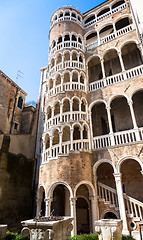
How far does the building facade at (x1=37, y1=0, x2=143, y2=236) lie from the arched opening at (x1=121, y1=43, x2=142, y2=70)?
9 cm

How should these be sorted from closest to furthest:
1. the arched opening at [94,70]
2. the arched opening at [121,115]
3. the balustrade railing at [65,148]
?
1. the balustrade railing at [65,148]
2. the arched opening at [121,115]
3. the arched opening at [94,70]

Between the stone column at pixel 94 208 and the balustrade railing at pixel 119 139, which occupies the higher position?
the balustrade railing at pixel 119 139

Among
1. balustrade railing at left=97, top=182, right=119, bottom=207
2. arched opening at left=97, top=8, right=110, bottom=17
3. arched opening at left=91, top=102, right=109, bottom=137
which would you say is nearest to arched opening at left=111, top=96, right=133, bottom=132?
arched opening at left=91, top=102, right=109, bottom=137

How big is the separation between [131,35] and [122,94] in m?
6.08

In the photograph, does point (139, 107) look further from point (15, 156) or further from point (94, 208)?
point (15, 156)

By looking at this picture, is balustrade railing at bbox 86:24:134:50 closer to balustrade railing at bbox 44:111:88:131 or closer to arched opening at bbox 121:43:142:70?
arched opening at bbox 121:43:142:70

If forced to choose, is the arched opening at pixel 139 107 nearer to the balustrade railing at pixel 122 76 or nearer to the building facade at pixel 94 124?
the building facade at pixel 94 124

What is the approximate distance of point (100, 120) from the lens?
52.1ft

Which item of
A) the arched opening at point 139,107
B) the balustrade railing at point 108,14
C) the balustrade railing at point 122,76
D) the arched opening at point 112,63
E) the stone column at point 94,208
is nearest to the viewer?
the stone column at point 94,208

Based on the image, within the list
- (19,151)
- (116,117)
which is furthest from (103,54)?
(19,151)

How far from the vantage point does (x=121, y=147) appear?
11.5 meters

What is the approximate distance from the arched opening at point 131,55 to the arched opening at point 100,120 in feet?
15.6

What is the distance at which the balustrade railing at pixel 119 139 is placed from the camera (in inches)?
446

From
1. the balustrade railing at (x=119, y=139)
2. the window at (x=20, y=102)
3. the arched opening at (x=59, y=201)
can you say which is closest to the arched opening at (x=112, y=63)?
the balustrade railing at (x=119, y=139)
